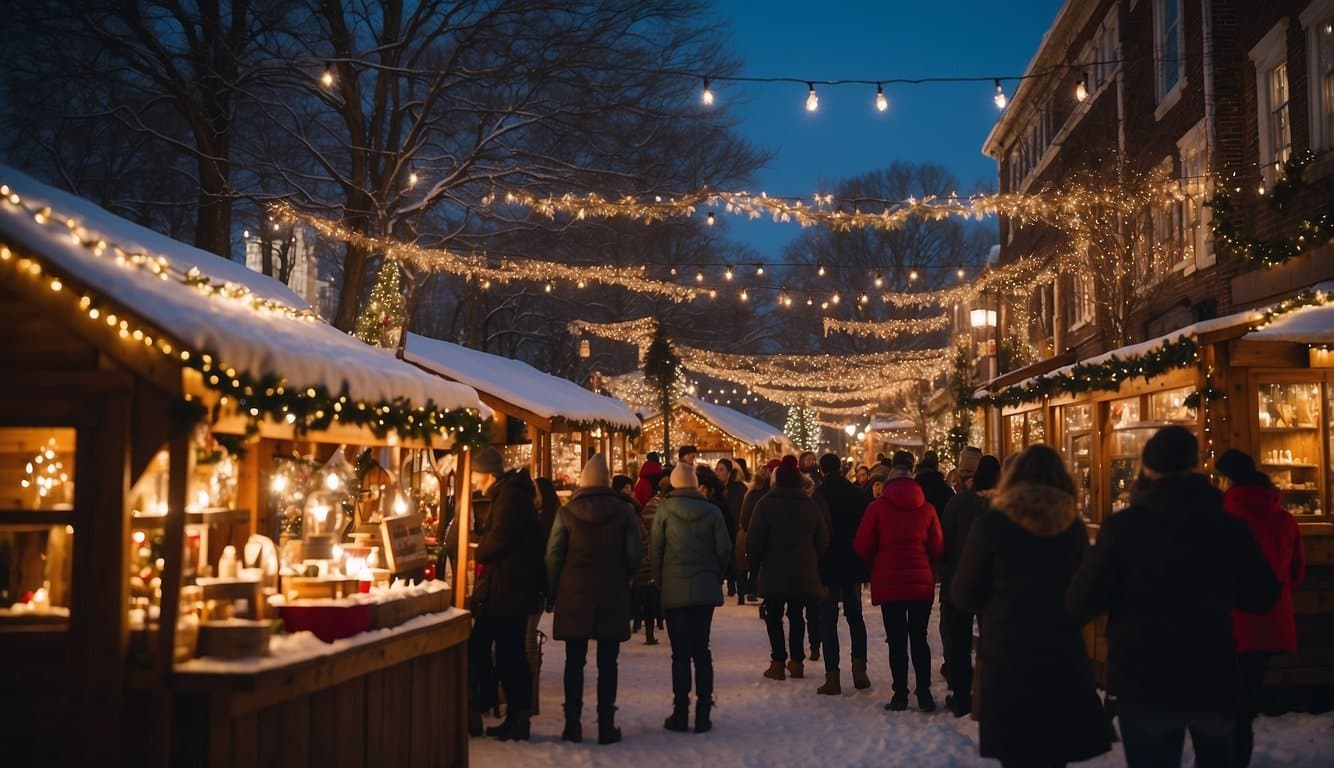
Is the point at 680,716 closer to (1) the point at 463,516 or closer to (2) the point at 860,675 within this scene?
(1) the point at 463,516

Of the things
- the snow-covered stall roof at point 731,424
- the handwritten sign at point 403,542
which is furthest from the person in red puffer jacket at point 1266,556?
the snow-covered stall roof at point 731,424

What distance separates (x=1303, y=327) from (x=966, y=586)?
17.4 ft

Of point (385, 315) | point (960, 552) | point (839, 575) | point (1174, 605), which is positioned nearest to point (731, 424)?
point (385, 315)

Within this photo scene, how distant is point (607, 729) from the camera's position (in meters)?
8.58

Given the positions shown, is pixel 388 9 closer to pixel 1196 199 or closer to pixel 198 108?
pixel 198 108

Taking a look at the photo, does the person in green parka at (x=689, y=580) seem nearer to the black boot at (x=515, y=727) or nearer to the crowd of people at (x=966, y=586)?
the crowd of people at (x=966, y=586)

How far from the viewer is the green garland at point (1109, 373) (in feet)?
33.2

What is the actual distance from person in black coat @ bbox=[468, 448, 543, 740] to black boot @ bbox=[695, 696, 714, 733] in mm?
1149

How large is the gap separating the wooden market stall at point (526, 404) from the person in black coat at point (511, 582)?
18.4ft

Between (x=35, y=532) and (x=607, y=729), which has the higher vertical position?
(x=35, y=532)

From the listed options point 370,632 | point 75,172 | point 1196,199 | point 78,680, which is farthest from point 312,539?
point 75,172

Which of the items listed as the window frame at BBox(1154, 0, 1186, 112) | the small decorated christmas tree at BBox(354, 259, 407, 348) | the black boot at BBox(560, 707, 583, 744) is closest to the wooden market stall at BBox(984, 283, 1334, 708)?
the black boot at BBox(560, 707, 583, 744)

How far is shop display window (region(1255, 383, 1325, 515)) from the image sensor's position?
33.6 ft

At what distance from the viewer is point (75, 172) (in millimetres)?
27875
